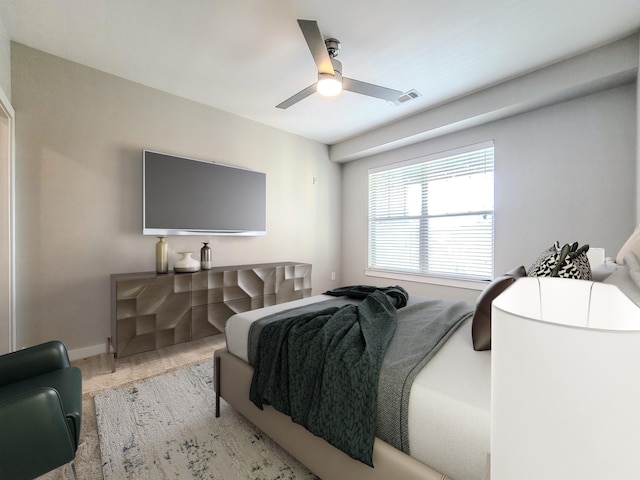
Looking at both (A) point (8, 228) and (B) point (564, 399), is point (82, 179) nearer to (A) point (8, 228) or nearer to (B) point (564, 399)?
(A) point (8, 228)

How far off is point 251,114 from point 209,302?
2.31 m

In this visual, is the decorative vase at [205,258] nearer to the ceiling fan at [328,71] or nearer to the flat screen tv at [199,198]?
the flat screen tv at [199,198]

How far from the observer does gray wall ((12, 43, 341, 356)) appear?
2.38m

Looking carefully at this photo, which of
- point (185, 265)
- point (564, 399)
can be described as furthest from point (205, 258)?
point (564, 399)

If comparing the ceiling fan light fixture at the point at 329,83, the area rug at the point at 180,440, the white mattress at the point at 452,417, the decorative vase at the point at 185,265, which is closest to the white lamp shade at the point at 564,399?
the white mattress at the point at 452,417

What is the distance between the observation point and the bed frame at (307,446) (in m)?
1.01

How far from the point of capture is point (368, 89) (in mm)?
2354

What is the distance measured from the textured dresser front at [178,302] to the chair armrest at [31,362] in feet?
2.86

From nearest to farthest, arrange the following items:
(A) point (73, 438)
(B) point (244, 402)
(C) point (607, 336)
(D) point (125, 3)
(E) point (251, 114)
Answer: (C) point (607, 336) < (A) point (73, 438) < (B) point (244, 402) < (D) point (125, 3) < (E) point (251, 114)

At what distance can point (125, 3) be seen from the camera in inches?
75.2

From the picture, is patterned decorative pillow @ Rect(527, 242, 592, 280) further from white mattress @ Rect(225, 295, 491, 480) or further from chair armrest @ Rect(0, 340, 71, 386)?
chair armrest @ Rect(0, 340, 71, 386)

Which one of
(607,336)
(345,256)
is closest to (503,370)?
(607,336)

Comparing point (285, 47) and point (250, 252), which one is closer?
point (285, 47)

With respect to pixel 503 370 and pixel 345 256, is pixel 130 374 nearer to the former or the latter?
pixel 503 370
